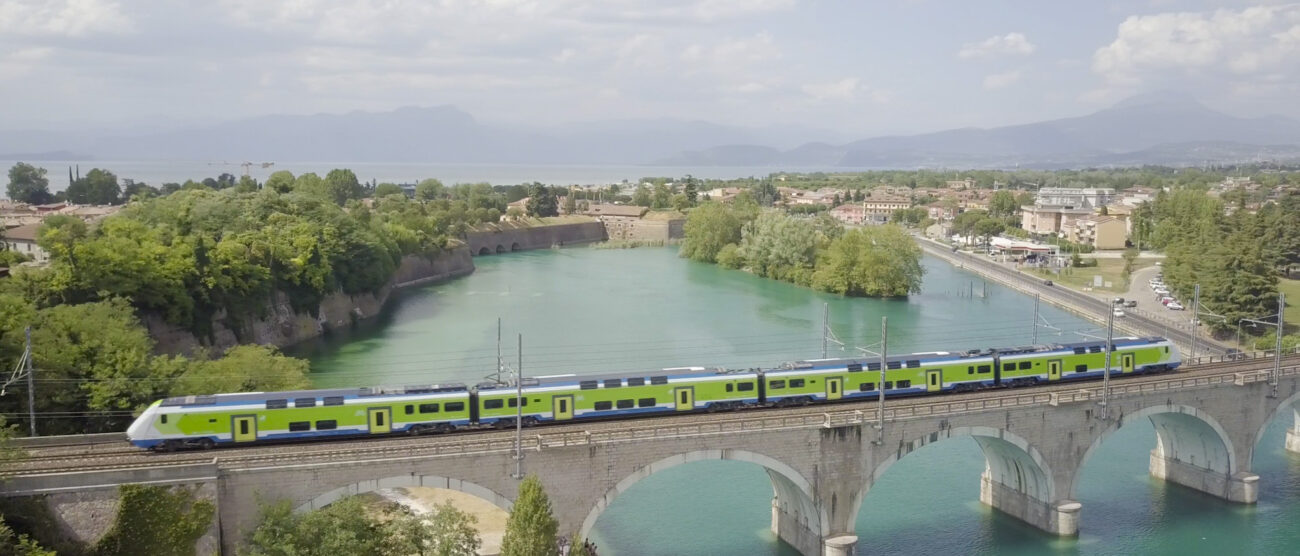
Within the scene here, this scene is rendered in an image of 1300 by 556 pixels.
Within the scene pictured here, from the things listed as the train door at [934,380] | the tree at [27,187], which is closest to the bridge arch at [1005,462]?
the train door at [934,380]

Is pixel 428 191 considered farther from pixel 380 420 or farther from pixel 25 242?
pixel 380 420

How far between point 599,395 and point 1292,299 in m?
51.6

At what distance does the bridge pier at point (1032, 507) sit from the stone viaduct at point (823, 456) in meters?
Result: 0.04

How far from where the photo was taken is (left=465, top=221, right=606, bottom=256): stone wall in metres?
102

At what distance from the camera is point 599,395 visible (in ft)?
79.7

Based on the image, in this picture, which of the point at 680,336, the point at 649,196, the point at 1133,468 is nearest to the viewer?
the point at 1133,468

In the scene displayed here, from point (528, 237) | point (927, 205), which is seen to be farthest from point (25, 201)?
point (927, 205)

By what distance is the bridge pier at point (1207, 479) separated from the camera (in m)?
29.1

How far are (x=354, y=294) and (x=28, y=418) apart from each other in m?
35.5

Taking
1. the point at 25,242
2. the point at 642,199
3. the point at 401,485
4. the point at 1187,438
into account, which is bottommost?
the point at 1187,438

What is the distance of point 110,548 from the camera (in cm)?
1822

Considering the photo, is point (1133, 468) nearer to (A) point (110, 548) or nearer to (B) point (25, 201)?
(A) point (110, 548)

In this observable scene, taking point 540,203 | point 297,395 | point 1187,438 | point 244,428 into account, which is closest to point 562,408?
point 297,395

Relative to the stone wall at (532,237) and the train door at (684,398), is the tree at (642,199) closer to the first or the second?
the stone wall at (532,237)
